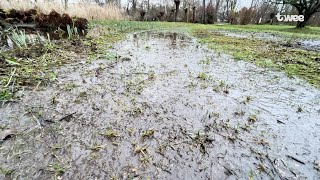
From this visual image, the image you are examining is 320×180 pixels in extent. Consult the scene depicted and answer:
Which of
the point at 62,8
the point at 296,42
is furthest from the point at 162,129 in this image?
the point at 62,8

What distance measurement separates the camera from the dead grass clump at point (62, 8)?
9.03 m

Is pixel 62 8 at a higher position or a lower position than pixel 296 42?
higher

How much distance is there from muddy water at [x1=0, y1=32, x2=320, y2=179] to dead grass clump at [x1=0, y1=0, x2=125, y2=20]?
866 cm

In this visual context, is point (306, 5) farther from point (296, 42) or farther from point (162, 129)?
point (162, 129)

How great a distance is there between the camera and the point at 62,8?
10219 millimetres

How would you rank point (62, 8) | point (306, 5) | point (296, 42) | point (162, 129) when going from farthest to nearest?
point (306, 5) < point (62, 8) < point (296, 42) < point (162, 129)

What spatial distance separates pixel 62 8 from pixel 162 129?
11.0 meters

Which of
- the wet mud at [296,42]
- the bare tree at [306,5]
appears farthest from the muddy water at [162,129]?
the bare tree at [306,5]

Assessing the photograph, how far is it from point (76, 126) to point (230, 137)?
1.23 metres

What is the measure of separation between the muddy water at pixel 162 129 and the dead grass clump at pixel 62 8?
866 centimetres

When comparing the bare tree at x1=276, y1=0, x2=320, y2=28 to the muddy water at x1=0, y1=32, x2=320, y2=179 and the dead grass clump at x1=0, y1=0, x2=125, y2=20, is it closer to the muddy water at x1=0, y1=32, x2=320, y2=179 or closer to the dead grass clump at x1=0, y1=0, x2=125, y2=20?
the dead grass clump at x1=0, y1=0, x2=125, y2=20

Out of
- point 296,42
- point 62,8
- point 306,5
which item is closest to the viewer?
point 296,42

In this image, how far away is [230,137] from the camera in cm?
155

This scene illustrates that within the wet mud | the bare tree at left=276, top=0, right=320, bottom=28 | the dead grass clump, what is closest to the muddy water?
the wet mud
